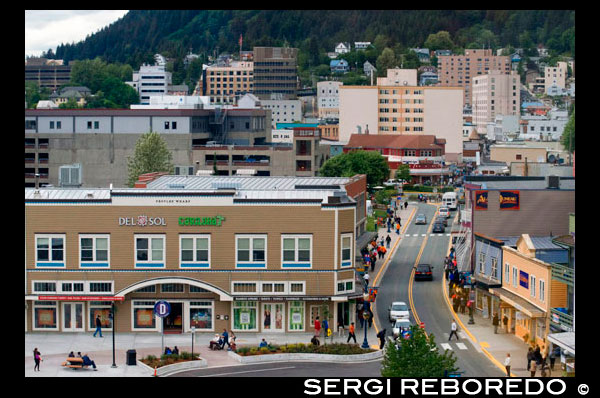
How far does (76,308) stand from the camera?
57.1 meters

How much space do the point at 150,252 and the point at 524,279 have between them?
54.9ft

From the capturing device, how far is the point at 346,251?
189ft

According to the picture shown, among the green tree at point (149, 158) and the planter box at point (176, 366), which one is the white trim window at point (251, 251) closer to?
the planter box at point (176, 366)

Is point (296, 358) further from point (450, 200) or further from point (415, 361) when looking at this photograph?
point (450, 200)

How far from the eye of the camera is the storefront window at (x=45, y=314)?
57031 mm

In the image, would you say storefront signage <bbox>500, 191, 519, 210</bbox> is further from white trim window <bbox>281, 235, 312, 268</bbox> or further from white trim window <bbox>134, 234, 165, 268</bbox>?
white trim window <bbox>134, 234, 165, 268</bbox>

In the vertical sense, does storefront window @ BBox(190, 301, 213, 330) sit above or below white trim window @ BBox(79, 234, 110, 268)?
below

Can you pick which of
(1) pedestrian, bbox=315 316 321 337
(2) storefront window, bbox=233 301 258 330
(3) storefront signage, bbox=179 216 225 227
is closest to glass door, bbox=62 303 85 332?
(3) storefront signage, bbox=179 216 225 227

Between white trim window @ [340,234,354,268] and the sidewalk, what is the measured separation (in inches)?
121

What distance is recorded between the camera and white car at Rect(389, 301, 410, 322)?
59156 millimetres

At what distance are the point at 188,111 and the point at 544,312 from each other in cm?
9327

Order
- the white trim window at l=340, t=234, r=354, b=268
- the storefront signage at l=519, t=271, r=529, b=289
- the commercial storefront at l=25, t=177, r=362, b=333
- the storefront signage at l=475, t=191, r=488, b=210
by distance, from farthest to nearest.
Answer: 1. the storefront signage at l=475, t=191, r=488, b=210
2. the white trim window at l=340, t=234, r=354, b=268
3. the commercial storefront at l=25, t=177, r=362, b=333
4. the storefront signage at l=519, t=271, r=529, b=289

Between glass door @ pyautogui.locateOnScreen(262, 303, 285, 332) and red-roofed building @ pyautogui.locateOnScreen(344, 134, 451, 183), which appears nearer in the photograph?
glass door @ pyautogui.locateOnScreen(262, 303, 285, 332)
